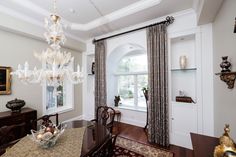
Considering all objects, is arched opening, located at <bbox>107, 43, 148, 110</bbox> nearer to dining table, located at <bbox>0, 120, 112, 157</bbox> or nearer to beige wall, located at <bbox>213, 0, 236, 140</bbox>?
beige wall, located at <bbox>213, 0, 236, 140</bbox>

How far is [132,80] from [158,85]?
5.60ft

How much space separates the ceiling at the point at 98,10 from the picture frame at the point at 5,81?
1.23 m

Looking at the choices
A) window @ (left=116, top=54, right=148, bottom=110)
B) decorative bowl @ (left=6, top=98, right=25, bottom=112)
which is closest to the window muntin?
window @ (left=116, top=54, right=148, bottom=110)

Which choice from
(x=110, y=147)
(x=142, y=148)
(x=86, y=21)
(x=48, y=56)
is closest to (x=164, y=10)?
(x=86, y=21)

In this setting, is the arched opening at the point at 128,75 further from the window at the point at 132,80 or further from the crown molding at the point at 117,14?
the crown molding at the point at 117,14

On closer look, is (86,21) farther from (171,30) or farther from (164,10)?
(171,30)

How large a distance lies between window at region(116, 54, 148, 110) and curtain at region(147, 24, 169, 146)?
1.25 metres

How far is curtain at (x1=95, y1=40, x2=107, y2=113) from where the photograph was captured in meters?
3.92

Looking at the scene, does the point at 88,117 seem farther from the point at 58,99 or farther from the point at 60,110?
the point at 58,99

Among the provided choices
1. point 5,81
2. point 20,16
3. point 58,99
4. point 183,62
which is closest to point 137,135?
point 183,62

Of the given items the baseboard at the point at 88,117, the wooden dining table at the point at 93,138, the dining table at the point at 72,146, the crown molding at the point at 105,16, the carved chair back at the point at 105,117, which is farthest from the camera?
the baseboard at the point at 88,117

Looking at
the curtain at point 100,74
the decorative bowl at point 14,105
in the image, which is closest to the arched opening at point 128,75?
the curtain at point 100,74

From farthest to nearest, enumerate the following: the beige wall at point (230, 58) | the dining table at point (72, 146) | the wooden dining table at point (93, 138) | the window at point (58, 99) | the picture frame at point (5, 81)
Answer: the window at point (58, 99) < the picture frame at point (5, 81) < the beige wall at point (230, 58) < the wooden dining table at point (93, 138) < the dining table at point (72, 146)

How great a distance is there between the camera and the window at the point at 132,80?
4.27m
